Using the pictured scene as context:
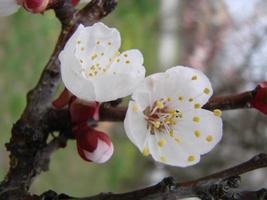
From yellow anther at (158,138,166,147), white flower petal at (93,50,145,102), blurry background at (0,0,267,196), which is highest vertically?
white flower petal at (93,50,145,102)

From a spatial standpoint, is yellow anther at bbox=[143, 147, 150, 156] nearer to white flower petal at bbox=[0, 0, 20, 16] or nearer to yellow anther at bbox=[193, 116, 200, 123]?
yellow anther at bbox=[193, 116, 200, 123]

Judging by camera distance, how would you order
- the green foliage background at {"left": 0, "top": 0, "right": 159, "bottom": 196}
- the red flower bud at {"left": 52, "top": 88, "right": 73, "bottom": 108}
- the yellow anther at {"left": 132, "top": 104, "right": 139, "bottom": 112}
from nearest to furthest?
1. the yellow anther at {"left": 132, "top": 104, "right": 139, "bottom": 112}
2. the red flower bud at {"left": 52, "top": 88, "right": 73, "bottom": 108}
3. the green foliage background at {"left": 0, "top": 0, "right": 159, "bottom": 196}

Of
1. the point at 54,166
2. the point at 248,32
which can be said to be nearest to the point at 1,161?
the point at 54,166

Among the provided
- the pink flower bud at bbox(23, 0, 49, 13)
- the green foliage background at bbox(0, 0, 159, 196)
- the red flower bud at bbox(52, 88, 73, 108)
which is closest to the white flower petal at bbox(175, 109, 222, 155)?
the red flower bud at bbox(52, 88, 73, 108)

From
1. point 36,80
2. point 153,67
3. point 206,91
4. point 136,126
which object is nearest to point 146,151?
point 136,126

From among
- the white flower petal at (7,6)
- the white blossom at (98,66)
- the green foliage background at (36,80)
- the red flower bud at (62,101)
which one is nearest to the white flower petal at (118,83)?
the white blossom at (98,66)

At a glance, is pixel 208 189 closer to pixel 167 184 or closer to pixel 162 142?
pixel 167 184
